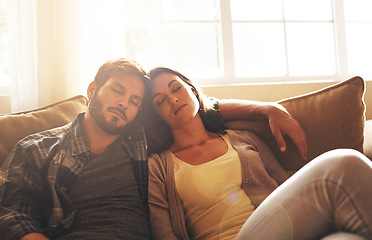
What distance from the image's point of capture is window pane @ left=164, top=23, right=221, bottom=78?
2248mm

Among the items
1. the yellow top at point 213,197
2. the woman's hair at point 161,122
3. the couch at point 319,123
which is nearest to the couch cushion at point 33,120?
the couch at point 319,123

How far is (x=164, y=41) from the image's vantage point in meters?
2.20

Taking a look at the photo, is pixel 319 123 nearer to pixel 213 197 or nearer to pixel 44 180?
pixel 213 197

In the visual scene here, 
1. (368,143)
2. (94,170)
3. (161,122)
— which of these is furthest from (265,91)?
(94,170)

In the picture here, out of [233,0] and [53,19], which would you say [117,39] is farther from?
[233,0]

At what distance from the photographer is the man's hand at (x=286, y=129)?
3.75 feet

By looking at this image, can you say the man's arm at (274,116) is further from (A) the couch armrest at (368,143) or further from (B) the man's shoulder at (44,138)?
(B) the man's shoulder at (44,138)

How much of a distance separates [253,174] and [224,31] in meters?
1.37

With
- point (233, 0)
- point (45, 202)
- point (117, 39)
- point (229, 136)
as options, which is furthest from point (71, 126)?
point (233, 0)

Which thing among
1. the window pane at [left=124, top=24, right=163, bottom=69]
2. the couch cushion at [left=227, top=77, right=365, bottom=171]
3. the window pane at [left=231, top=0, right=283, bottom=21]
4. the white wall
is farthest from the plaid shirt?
the window pane at [left=231, top=0, right=283, bottom=21]

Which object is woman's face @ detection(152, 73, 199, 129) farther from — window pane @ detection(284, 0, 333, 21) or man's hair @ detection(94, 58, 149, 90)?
window pane @ detection(284, 0, 333, 21)

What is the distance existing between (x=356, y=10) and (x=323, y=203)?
239 centimetres

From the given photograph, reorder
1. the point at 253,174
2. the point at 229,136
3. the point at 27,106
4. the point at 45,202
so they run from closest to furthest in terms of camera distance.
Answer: the point at 45,202 → the point at 253,174 → the point at 229,136 → the point at 27,106

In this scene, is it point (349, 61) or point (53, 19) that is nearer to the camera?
point (53, 19)
